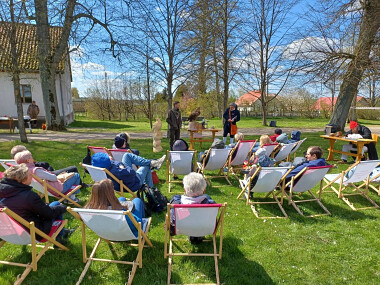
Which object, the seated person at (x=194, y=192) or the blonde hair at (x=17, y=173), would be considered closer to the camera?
the blonde hair at (x=17, y=173)

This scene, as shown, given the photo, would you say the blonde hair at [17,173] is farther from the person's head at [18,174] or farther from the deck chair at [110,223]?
the deck chair at [110,223]

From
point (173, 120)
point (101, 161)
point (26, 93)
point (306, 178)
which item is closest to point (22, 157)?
point (101, 161)

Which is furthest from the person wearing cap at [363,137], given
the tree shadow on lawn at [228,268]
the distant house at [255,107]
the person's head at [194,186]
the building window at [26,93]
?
the distant house at [255,107]

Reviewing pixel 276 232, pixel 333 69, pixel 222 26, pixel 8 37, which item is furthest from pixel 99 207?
pixel 222 26

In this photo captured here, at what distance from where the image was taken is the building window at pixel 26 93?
18.0 meters

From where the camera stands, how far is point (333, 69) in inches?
445

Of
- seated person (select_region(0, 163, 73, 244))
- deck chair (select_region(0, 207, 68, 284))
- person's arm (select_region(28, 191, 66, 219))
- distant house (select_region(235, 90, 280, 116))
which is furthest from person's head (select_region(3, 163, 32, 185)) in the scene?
distant house (select_region(235, 90, 280, 116))

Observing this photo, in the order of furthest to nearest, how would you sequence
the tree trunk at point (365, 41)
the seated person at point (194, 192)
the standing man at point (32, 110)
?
1. the standing man at point (32, 110)
2. the tree trunk at point (365, 41)
3. the seated person at point (194, 192)

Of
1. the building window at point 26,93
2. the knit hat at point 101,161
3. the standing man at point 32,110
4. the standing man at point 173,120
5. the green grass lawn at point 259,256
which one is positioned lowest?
the green grass lawn at point 259,256

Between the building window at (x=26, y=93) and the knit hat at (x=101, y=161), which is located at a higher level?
the building window at (x=26, y=93)

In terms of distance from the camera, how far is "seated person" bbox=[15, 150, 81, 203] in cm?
378

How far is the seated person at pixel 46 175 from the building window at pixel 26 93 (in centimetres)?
1694

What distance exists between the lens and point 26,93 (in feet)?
59.5

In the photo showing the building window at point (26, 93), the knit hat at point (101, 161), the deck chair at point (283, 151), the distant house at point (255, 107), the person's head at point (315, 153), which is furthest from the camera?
the distant house at point (255, 107)
